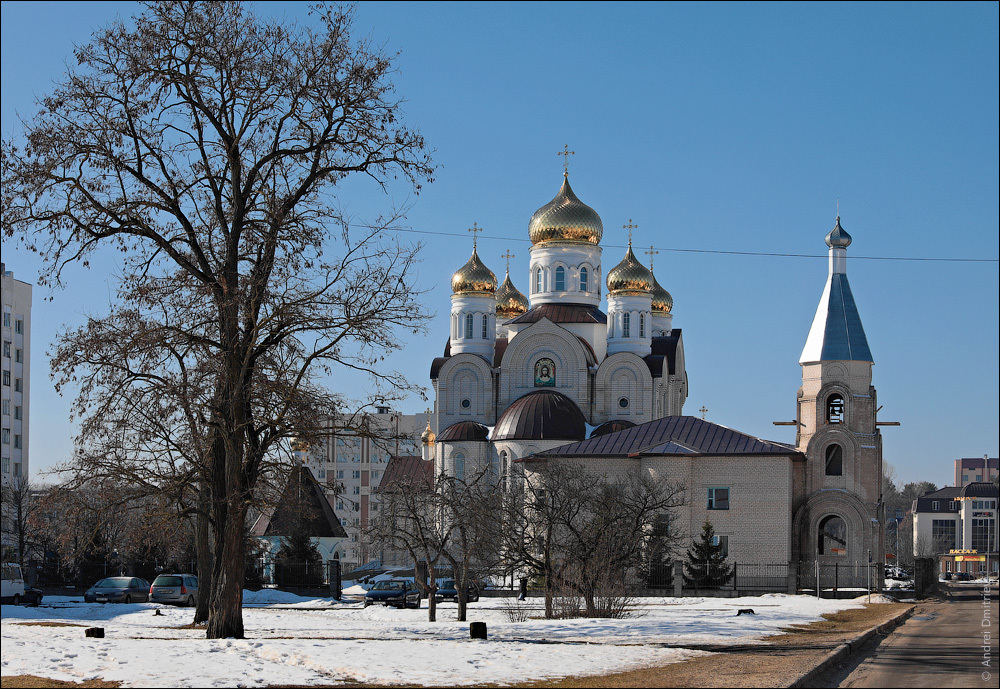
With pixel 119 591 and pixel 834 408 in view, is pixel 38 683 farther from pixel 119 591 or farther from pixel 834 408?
pixel 834 408

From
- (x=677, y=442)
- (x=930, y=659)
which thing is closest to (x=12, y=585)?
(x=930, y=659)

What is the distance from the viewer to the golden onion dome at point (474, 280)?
6000 centimetres

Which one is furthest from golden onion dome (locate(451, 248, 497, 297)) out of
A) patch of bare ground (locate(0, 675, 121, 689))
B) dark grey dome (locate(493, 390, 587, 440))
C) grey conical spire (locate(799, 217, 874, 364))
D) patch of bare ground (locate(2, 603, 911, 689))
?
patch of bare ground (locate(0, 675, 121, 689))

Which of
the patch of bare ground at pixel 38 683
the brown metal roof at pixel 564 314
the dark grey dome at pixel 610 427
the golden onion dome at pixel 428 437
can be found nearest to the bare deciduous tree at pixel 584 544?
the patch of bare ground at pixel 38 683

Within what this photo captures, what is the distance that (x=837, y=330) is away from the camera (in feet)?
155

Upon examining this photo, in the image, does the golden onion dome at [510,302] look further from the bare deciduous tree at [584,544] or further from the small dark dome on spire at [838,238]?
the bare deciduous tree at [584,544]

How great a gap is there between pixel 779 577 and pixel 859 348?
30.4 feet

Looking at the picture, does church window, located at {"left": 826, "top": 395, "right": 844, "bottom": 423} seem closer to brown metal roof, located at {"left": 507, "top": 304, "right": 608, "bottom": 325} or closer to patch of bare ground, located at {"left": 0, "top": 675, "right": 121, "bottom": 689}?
brown metal roof, located at {"left": 507, "top": 304, "right": 608, "bottom": 325}

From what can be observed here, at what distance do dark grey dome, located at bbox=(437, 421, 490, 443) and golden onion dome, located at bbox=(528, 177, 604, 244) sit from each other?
32.0 feet

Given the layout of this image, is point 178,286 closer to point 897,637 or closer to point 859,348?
point 897,637

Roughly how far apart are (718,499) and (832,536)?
504 cm

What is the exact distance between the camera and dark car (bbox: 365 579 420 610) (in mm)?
34562

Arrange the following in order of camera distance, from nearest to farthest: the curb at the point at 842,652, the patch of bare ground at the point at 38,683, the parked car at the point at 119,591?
the patch of bare ground at the point at 38,683 → the curb at the point at 842,652 → the parked car at the point at 119,591

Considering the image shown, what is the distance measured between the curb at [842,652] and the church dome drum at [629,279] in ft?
112
